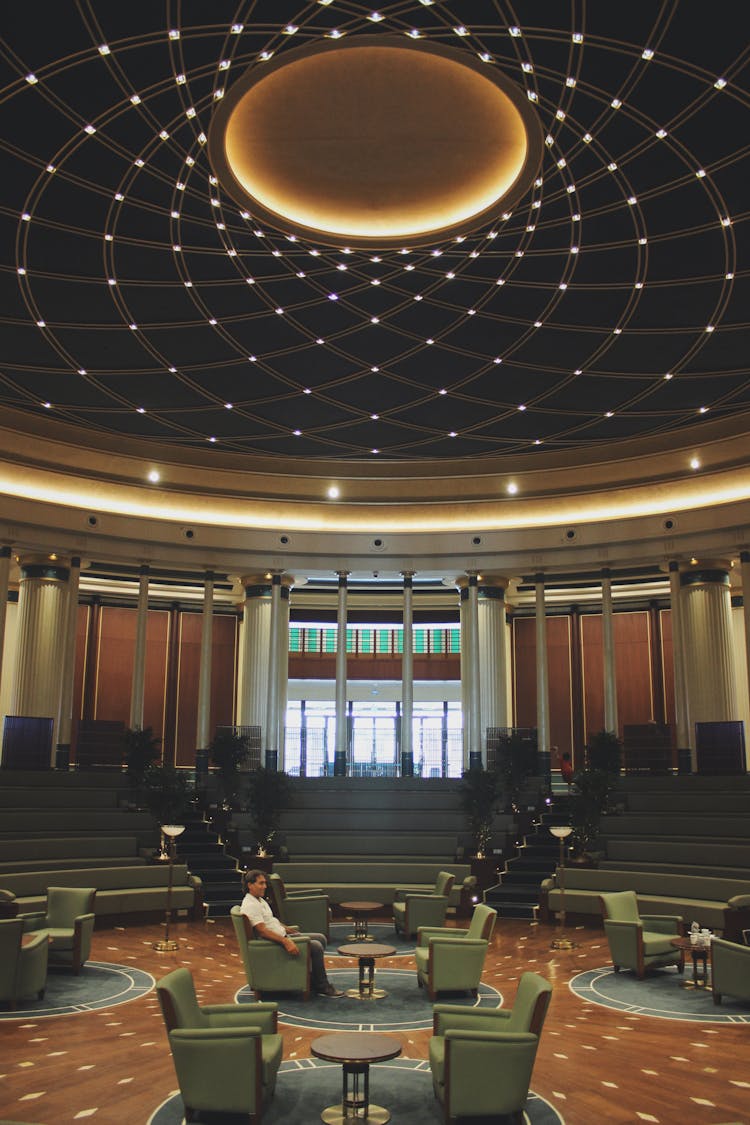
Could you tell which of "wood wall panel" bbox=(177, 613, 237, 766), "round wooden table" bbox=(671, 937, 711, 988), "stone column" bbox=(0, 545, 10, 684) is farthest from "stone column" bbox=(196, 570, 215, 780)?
"round wooden table" bbox=(671, 937, 711, 988)

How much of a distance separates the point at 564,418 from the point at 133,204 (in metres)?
8.87

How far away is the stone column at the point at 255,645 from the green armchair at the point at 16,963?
12350 millimetres

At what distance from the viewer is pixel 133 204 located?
36.1ft

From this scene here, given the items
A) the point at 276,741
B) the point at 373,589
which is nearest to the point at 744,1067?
the point at 276,741

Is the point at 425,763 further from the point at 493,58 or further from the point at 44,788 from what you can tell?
the point at 493,58

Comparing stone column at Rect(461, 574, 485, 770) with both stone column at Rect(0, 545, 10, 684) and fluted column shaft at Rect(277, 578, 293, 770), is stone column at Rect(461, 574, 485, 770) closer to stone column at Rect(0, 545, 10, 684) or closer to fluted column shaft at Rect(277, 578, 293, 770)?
fluted column shaft at Rect(277, 578, 293, 770)

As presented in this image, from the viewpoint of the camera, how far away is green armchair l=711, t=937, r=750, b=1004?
29.4 ft

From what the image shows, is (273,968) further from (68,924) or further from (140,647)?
(140,647)

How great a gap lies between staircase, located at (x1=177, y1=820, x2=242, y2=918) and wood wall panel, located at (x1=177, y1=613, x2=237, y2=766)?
7.37m

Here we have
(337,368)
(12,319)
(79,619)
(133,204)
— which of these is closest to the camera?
(133,204)

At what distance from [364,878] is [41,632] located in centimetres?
911

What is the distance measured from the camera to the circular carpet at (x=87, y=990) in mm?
8713

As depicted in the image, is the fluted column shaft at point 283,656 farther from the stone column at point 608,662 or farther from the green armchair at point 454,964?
the green armchair at point 454,964

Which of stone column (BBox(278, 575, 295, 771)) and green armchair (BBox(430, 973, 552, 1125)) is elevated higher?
stone column (BBox(278, 575, 295, 771))
